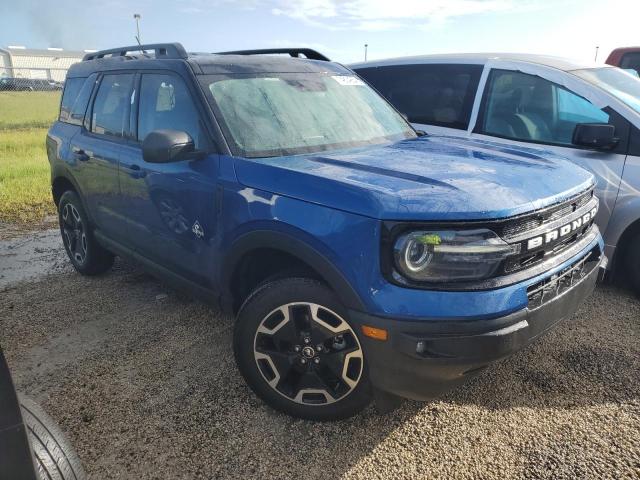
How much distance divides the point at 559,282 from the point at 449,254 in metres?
0.70

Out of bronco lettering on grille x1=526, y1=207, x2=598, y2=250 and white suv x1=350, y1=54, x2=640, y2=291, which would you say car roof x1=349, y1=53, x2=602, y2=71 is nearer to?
white suv x1=350, y1=54, x2=640, y2=291

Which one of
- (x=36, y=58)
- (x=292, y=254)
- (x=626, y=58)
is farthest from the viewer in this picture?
(x=36, y=58)

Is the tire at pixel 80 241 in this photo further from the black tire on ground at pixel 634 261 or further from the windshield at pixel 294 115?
the black tire on ground at pixel 634 261

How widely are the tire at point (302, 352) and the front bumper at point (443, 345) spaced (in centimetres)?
14

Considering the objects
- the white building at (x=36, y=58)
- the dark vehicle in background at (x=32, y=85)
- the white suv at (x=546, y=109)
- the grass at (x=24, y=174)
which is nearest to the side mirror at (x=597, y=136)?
the white suv at (x=546, y=109)

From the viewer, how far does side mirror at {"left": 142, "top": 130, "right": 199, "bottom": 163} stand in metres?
2.70

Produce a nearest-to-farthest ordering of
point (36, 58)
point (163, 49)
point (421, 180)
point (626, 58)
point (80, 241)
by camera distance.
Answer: point (421, 180), point (163, 49), point (80, 241), point (626, 58), point (36, 58)

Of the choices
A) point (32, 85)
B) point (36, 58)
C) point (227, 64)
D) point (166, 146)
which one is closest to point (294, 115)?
point (227, 64)

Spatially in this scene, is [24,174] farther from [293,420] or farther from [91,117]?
[293,420]

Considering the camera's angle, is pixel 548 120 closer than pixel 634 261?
No

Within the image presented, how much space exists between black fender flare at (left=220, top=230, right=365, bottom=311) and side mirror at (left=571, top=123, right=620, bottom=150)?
2661 millimetres

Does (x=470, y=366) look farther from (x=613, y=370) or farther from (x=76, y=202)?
(x=76, y=202)

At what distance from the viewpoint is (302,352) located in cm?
250

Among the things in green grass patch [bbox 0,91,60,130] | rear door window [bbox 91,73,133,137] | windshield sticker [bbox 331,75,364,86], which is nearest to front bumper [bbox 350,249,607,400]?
windshield sticker [bbox 331,75,364,86]
